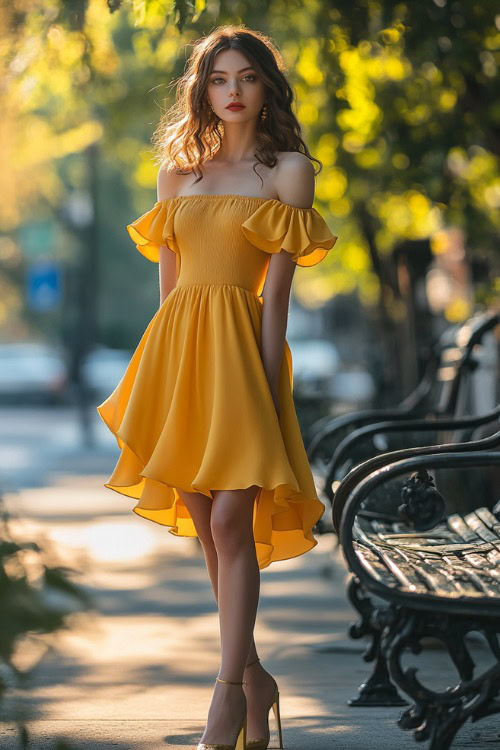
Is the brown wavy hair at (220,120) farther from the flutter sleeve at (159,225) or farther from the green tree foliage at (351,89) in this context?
the green tree foliage at (351,89)

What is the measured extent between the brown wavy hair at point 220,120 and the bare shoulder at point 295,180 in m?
0.04

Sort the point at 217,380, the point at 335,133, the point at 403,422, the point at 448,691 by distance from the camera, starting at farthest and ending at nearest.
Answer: the point at 335,133, the point at 403,422, the point at 217,380, the point at 448,691

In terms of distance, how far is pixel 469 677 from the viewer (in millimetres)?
3332

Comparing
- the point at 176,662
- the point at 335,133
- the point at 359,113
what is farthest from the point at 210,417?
the point at 359,113

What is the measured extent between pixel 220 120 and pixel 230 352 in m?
0.72

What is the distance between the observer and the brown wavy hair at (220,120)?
397cm

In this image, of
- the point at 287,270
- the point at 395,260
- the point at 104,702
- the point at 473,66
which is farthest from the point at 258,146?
the point at 395,260

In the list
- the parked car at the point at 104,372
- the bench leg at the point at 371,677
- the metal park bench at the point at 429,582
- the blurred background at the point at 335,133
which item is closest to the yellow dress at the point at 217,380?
the metal park bench at the point at 429,582

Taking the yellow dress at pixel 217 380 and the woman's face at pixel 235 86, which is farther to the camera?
the woman's face at pixel 235 86

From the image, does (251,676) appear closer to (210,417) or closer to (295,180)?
(210,417)

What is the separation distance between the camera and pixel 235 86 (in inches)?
155

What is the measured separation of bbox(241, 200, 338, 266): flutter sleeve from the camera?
3.81 metres

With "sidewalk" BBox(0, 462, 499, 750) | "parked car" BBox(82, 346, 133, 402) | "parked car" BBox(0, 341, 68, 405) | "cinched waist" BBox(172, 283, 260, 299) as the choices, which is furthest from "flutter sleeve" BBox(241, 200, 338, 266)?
"parked car" BBox(0, 341, 68, 405)

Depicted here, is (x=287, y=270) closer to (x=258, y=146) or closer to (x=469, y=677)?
(x=258, y=146)
